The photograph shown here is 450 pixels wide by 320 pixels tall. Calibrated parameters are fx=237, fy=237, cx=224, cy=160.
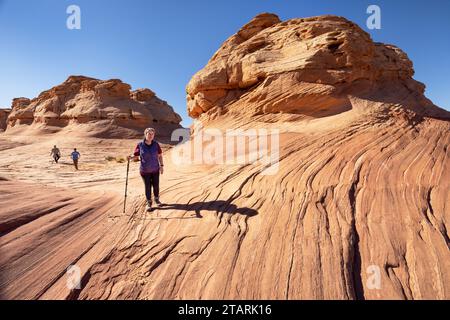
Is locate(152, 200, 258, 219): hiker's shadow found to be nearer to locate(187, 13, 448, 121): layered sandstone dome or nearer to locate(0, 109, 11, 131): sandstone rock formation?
locate(187, 13, 448, 121): layered sandstone dome

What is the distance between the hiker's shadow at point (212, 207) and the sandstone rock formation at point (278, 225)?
0.10 ft

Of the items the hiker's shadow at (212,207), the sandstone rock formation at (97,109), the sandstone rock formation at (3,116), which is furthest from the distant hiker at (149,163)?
the sandstone rock formation at (3,116)

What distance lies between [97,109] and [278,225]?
1546 inches

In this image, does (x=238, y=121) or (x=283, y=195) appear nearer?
(x=283, y=195)

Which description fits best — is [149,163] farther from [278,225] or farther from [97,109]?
[97,109]

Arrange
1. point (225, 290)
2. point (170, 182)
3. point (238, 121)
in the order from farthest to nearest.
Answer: point (238, 121) < point (170, 182) < point (225, 290)

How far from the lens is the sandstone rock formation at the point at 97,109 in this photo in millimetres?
35656

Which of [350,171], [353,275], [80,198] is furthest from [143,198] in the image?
[350,171]

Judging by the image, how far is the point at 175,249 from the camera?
3.39 meters

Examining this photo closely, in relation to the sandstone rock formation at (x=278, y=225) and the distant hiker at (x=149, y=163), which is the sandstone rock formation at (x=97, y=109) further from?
the distant hiker at (x=149, y=163)

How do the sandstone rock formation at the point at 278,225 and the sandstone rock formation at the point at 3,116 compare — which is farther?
the sandstone rock formation at the point at 3,116

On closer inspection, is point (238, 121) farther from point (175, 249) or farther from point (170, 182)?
point (175, 249)

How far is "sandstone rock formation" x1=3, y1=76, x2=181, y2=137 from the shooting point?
117 feet
